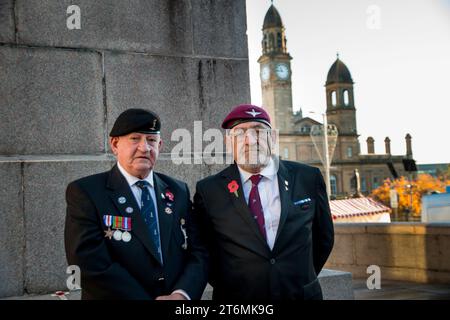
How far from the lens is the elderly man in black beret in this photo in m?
2.63

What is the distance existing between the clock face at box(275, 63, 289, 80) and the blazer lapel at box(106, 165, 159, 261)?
3666 inches

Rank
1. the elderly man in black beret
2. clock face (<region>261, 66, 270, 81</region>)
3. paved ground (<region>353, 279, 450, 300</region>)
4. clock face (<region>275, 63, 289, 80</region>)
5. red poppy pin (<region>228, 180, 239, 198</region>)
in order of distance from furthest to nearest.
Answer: clock face (<region>261, 66, 270, 81</region>), clock face (<region>275, 63, 289, 80</region>), paved ground (<region>353, 279, 450, 300</region>), red poppy pin (<region>228, 180, 239, 198</region>), the elderly man in black beret

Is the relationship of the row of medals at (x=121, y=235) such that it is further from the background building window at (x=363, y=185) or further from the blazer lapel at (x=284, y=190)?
the background building window at (x=363, y=185)

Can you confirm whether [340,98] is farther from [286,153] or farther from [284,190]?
[284,190]

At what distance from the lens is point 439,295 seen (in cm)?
703

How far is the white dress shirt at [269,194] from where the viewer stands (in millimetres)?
3041

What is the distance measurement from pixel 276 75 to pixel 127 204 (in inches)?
3669

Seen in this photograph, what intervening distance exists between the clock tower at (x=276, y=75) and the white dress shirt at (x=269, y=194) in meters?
87.5

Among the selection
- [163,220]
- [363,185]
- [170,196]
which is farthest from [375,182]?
[163,220]

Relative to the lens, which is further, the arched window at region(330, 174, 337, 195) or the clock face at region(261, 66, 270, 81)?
the clock face at region(261, 66, 270, 81)

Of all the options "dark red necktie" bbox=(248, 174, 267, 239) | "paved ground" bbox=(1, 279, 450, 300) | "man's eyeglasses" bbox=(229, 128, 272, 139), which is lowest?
"paved ground" bbox=(1, 279, 450, 300)

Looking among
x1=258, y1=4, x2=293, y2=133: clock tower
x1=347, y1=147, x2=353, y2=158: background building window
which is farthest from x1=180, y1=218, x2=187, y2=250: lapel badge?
x1=347, y1=147, x2=353, y2=158: background building window

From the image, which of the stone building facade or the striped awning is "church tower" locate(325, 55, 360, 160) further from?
the striped awning
